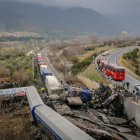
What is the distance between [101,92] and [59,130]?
11412mm

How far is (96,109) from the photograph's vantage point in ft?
58.0

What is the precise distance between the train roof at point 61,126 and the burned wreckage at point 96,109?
8.75ft

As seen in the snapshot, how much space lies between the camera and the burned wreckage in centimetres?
1308

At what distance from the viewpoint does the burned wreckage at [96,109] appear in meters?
13.1

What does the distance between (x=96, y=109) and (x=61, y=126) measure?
943cm

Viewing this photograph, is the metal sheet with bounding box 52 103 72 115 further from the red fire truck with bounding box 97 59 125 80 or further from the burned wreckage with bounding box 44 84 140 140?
the red fire truck with bounding box 97 59 125 80

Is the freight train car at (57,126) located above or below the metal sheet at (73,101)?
above

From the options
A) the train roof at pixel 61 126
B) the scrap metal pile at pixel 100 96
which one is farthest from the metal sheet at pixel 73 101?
the train roof at pixel 61 126

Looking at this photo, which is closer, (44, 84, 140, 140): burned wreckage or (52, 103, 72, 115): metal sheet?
(44, 84, 140, 140): burned wreckage

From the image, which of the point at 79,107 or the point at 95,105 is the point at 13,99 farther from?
the point at 95,105

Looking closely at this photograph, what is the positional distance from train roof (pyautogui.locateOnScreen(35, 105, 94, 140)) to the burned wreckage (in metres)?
2.67

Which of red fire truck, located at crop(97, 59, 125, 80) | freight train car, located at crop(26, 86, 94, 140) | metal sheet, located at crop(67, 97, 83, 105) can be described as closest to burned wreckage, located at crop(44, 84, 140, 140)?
metal sheet, located at crop(67, 97, 83, 105)

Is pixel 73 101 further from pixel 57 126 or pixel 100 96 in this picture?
pixel 57 126

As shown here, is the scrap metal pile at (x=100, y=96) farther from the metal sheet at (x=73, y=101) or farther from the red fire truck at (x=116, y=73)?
the red fire truck at (x=116, y=73)
